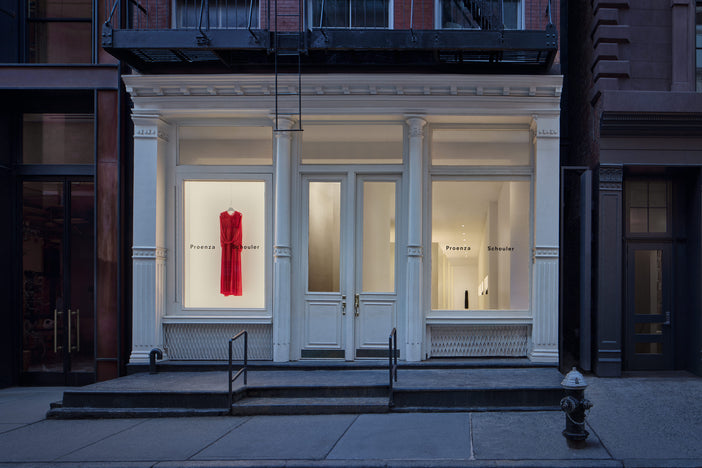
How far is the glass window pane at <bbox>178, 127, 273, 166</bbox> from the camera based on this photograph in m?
11.2

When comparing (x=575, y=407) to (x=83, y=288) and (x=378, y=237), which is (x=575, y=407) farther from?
(x=83, y=288)

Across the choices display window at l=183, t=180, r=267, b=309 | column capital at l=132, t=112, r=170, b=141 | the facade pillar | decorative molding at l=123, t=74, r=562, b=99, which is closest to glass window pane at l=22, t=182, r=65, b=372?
column capital at l=132, t=112, r=170, b=141

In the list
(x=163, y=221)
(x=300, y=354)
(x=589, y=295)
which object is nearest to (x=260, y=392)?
(x=300, y=354)

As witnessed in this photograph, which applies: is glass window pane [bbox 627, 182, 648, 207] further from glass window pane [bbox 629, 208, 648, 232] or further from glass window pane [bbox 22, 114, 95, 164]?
glass window pane [bbox 22, 114, 95, 164]

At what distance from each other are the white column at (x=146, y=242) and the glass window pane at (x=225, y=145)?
1.80 feet

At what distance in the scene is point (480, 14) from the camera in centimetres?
1076

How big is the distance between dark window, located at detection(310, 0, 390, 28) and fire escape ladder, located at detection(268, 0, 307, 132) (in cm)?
48

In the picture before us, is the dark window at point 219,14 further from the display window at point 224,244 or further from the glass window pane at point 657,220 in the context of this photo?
the glass window pane at point 657,220

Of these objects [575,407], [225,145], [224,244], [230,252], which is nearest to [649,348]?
[575,407]

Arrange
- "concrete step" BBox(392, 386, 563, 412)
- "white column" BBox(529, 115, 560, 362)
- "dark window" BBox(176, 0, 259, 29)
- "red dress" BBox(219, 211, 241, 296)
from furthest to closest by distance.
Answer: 1. "dark window" BBox(176, 0, 259, 29)
2. "red dress" BBox(219, 211, 241, 296)
3. "white column" BBox(529, 115, 560, 362)
4. "concrete step" BBox(392, 386, 563, 412)

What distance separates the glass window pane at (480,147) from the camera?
11000 millimetres

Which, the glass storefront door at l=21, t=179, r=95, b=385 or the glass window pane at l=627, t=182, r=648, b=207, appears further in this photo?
the glass storefront door at l=21, t=179, r=95, b=385

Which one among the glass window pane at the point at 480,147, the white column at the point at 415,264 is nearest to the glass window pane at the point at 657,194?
the glass window pane at the point at 480,147

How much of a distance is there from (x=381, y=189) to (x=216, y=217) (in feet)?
9.81
